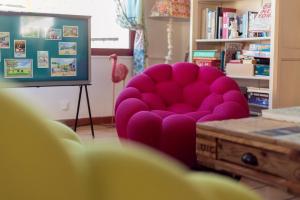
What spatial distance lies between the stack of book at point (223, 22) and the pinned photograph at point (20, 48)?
189 cm

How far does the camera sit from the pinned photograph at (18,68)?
137 inches

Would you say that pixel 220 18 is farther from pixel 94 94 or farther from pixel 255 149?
pixel 255 149

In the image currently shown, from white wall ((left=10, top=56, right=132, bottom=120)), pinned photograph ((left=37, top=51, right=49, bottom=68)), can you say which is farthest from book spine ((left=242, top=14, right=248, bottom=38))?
pinned photograph ((left=37, top=51, right=49, bottom=68))

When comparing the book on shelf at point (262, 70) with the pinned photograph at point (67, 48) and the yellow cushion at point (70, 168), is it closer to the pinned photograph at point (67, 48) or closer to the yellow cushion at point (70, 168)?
the pinned photograph at point (67, 48)

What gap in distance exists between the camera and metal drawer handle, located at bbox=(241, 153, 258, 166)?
5.31ft

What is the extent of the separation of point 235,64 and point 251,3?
2.27 feet

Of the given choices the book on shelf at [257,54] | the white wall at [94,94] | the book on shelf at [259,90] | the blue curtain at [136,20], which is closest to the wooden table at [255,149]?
the book on shelf at [259,90]

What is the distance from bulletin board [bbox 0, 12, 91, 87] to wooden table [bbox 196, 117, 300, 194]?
6.80 ft

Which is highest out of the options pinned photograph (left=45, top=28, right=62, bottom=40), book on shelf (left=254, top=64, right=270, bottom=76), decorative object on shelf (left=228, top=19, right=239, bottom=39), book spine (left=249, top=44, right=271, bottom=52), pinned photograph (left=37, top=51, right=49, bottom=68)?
decorative object on shelf (left=228, top=19, right=239, bottom=39)

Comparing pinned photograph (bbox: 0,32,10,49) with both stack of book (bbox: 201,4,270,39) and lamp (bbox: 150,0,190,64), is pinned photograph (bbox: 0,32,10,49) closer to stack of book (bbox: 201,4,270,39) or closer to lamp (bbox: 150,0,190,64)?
lamp (bbox: 150,0,190,64)

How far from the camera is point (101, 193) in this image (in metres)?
0.16

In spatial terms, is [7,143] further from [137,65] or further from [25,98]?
[137,65]

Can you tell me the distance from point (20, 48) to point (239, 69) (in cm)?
201

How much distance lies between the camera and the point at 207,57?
14.1 feet
